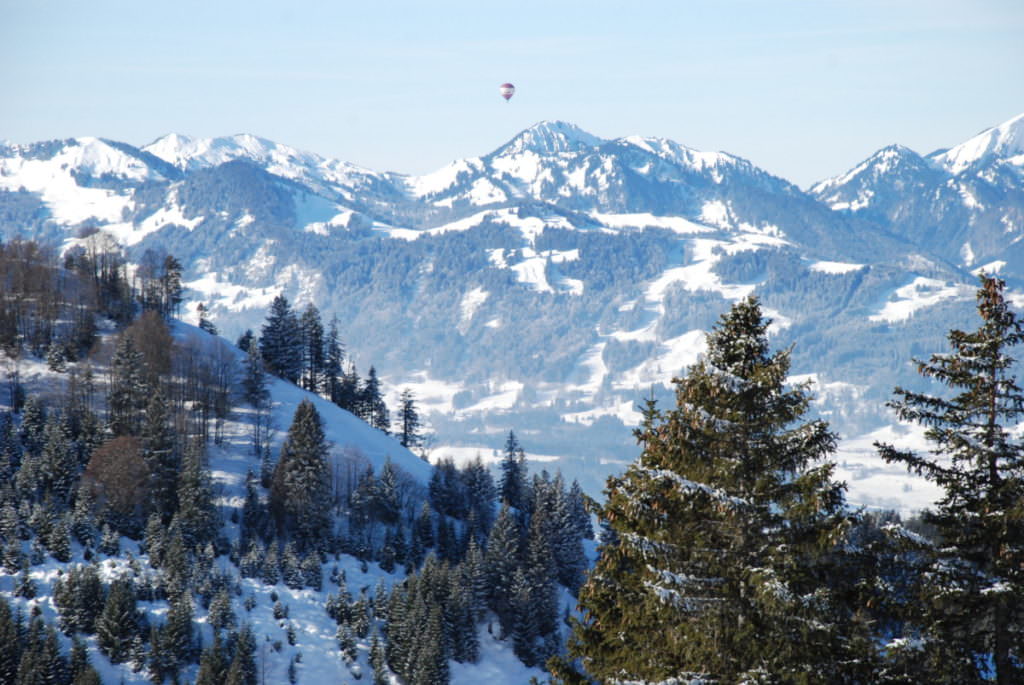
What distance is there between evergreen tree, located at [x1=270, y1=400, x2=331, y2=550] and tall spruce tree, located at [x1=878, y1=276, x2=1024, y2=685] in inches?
3213

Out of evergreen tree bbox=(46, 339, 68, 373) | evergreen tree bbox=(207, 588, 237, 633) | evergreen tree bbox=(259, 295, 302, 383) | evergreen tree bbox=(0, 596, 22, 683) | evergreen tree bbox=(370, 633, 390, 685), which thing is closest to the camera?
evergreen tree bbox=(0, 596, 22, 683)

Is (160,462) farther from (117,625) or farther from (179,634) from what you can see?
(179,634)

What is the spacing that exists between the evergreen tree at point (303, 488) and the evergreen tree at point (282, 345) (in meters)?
35.0

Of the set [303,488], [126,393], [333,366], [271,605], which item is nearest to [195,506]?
[303,488]

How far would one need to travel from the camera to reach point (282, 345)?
430 ft

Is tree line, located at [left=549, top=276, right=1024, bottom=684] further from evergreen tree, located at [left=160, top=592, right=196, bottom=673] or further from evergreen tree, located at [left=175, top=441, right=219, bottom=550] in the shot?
evergreen tree, located at [left=175, top=441, right=219, bottom=550]

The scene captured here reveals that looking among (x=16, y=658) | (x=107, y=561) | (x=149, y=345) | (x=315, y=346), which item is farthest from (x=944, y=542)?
(x=315, y=346)

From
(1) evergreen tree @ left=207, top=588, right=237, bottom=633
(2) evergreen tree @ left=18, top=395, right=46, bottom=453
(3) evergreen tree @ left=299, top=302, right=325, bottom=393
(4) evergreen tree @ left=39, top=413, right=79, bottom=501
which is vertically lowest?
(1) evergreen tree @ left=207, top=588, right=237, bottom=633

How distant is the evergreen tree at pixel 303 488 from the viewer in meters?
→ 92.8

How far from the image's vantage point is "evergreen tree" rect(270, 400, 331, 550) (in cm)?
9275

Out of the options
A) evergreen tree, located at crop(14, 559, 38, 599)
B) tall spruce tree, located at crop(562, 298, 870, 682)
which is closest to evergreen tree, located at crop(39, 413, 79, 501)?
evergreen tree, located at crop(14, 559, 38, 599)

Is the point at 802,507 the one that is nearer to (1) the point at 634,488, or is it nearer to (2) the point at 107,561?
(1) the point at 634,488

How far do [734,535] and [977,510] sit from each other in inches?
201

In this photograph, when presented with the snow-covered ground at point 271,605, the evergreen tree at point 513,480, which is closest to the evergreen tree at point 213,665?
the snow-covered ground at point 271,605
